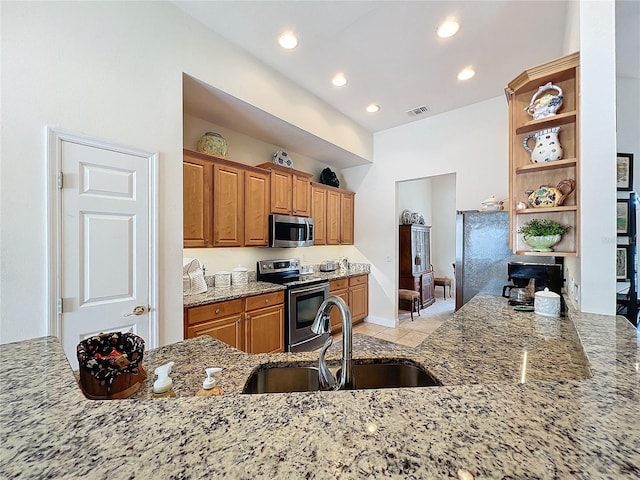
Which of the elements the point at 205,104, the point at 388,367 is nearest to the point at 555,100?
the point at 388,367

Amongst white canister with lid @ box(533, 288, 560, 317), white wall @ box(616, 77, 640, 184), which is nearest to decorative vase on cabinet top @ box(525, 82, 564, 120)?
white wall @ box(616, 77, 640, 184)

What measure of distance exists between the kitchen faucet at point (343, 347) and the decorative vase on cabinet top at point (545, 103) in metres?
1.89

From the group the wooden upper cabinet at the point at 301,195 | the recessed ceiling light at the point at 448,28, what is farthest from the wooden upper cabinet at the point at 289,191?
the recessed ceiling light at the point at 448,28

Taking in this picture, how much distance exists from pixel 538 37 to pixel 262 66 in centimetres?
266

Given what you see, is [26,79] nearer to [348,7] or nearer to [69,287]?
[69,287]

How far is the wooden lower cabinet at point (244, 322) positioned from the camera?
7.82 ft

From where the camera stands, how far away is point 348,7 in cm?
219

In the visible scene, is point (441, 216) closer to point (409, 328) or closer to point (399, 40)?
point (409, 328)

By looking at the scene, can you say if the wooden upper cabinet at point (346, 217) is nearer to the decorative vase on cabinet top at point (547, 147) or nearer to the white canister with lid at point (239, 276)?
the white canister with lid at point (239, 276)

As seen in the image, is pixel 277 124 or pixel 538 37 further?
pixel 277 124

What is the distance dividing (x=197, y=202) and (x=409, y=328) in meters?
3.77

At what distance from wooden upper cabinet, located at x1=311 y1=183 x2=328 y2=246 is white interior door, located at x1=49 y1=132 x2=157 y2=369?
2443mm

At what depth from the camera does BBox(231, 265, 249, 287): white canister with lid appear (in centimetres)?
325

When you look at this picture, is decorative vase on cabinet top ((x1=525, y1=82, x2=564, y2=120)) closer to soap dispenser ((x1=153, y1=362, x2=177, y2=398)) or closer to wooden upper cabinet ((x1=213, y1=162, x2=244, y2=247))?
soap dispenser ((x1=153, y1=362, x2=177, y2=398))
